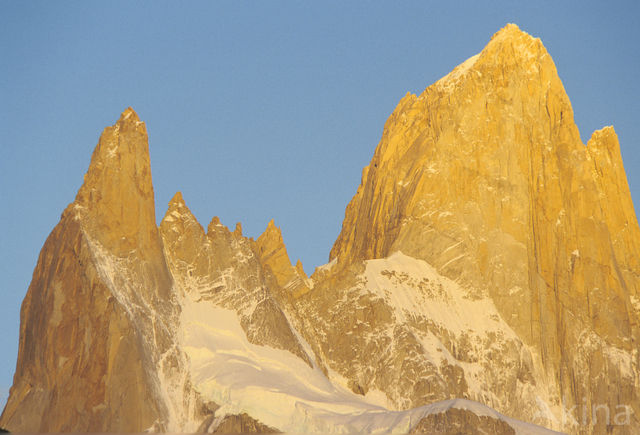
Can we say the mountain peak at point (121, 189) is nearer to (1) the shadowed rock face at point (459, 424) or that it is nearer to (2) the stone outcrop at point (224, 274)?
(2) the stone outcrop at point (224, 274)

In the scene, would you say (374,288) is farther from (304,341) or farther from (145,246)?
(145,246)

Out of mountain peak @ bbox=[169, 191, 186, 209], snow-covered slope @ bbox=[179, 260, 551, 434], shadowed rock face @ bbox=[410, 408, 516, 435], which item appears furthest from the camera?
mountain peak @ bbox=[169, 191, 186, 209]

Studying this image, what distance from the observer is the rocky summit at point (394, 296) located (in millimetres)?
121750

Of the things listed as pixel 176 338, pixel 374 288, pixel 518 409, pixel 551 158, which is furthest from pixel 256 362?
pixel 551 158

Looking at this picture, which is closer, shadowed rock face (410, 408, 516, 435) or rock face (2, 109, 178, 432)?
rock face (2, 109, 178, 432)

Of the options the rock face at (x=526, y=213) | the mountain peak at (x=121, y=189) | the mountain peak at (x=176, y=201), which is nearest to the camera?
the mountain peak at (x=121, y=189)

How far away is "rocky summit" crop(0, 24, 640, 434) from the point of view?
12175 centimetres

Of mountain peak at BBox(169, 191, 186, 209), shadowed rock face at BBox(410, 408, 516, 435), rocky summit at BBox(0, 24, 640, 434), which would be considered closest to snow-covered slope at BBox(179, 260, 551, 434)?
rocky summit at BBox(0, 24, 640, 434)

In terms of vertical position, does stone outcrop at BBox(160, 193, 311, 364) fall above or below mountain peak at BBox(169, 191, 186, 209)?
below

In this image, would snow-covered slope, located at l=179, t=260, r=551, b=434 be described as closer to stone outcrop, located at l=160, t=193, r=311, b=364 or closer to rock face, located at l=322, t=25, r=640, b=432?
stone outcrop, located at l=160, t=193, r=311, b=364

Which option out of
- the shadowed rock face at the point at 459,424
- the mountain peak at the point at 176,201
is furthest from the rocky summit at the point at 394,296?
the shadowed rock face at the point at 459,424

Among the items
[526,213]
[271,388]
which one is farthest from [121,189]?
[526,213]

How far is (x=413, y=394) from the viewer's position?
5482 inches

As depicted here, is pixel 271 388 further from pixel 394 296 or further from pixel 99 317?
pixel 394 296
